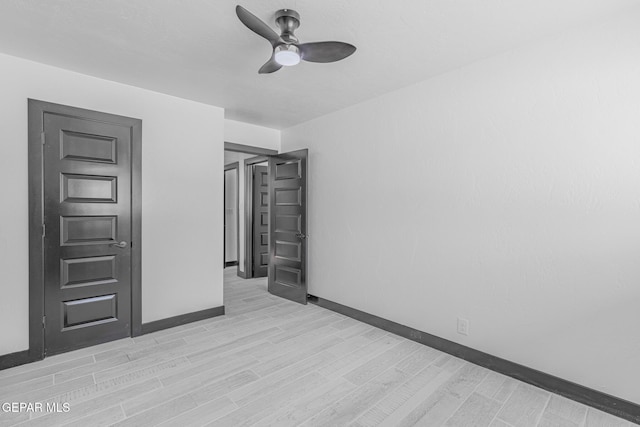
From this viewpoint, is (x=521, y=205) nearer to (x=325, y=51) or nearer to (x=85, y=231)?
(x=325, y=51)

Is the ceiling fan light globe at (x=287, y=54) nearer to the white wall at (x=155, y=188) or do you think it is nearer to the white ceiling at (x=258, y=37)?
the white ceiling at (x=258, y=37)

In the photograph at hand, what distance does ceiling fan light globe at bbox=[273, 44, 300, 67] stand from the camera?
1915 millimetres

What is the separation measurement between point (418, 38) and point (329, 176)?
2080mm

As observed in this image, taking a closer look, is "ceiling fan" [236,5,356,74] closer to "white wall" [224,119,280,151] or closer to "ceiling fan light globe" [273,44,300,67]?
"ceiling fan light globe" [273,44,300,67]

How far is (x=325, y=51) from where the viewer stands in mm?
2043

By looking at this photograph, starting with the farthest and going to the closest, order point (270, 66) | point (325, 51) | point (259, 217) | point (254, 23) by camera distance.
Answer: point (259, 217) < point (270, 66) < point (325, 51) < point (254, 23)

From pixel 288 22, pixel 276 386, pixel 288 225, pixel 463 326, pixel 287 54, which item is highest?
pixel 288 22

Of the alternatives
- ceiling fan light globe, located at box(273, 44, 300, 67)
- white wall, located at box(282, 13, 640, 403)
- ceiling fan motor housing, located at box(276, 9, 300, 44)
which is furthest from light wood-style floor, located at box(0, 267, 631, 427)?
ceiling fan motor housing, located at box(276, 9, 300, 44)

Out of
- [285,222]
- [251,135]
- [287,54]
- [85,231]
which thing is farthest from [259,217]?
[287,54]

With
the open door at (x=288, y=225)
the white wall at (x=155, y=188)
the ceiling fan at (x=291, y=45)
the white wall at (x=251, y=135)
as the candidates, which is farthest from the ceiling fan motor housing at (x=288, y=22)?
the white wall at (x=251, y=135)

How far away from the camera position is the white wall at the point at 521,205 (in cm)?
202

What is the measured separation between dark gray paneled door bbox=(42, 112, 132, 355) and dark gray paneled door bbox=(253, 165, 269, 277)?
8.94 ft

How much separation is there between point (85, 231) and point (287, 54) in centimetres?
259

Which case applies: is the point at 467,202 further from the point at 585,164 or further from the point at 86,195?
the point at 86,195
